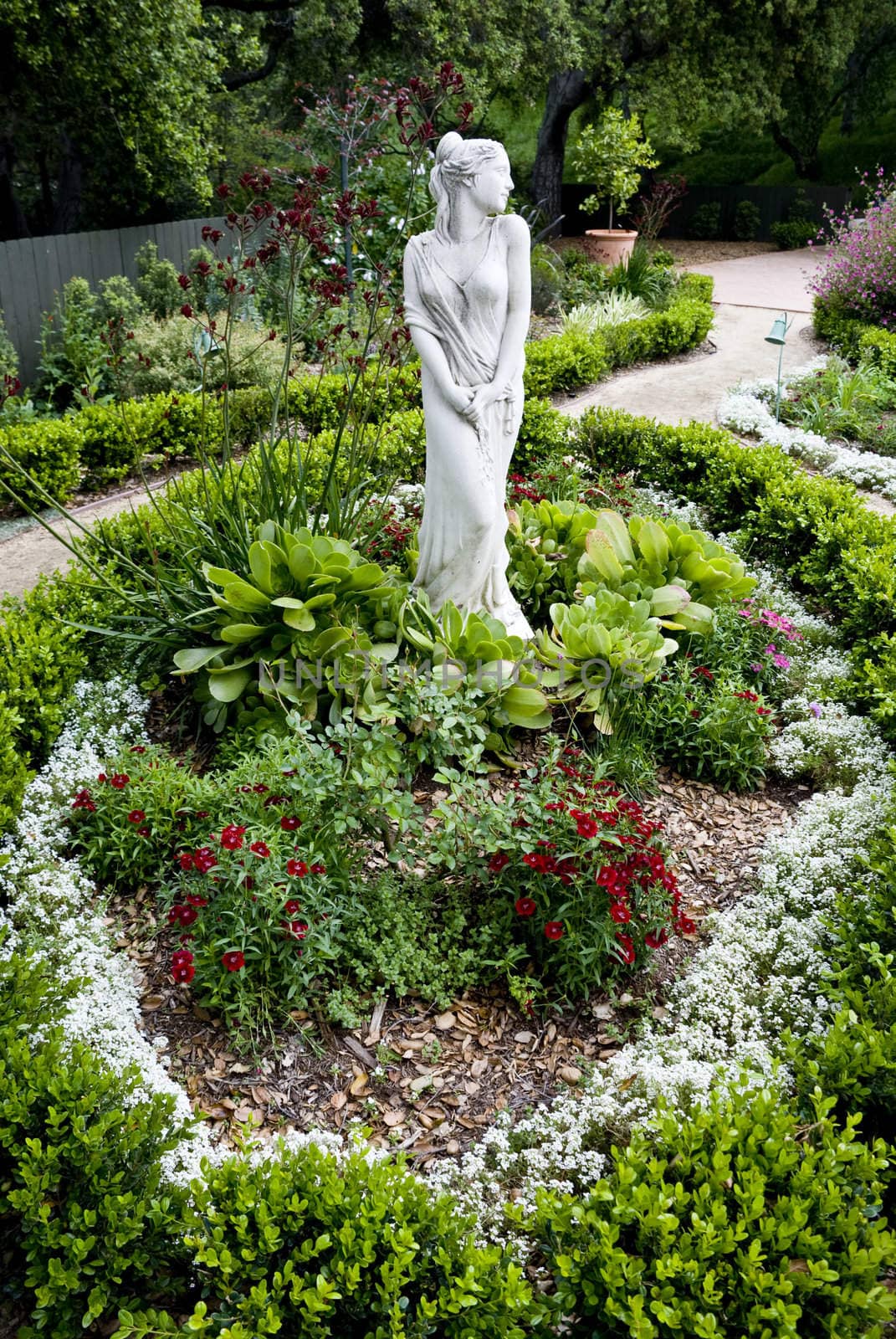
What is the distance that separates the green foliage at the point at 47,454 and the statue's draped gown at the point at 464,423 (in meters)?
4.73

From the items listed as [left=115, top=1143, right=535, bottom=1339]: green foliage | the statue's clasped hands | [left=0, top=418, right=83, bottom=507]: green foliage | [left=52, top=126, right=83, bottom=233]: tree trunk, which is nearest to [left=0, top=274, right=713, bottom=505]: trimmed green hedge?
[left=0, top=418, right=83, bottom=507]: green foliage

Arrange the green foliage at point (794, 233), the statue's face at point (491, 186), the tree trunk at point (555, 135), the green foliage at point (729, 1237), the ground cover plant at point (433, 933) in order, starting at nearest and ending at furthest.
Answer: the green foliage at point (729, 1237) → the ground cover plant at point (433, 933) → the statue's face at point (491, 186) → the tree trunk at point (555, 135) → the green foliage at point (794, 233)

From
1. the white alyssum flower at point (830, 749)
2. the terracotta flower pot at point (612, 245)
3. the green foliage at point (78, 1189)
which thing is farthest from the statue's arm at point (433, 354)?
the terracotta flower pot at point (612, 245)

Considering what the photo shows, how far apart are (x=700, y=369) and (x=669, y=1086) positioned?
11.0 m

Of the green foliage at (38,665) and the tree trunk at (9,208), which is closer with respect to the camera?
the green foliage at (38,665)

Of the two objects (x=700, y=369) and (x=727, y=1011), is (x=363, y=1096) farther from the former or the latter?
(x=700, y=369)

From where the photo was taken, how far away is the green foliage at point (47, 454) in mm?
8023

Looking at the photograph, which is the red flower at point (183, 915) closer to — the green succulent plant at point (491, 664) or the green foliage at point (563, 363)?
the green succulent plant at point (491, 664)

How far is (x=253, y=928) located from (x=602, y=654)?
7.05ft

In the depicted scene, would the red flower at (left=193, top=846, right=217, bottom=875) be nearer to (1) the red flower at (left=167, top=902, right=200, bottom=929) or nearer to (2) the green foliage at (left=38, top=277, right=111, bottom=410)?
(1) the red flower at (left=167, top=902, right=200, bottom=929)

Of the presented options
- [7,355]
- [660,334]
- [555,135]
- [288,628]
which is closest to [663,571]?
[288,628]

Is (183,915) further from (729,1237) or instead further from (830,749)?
(830,749)

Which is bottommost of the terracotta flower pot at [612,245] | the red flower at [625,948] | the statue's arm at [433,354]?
the red flower at [625,948]

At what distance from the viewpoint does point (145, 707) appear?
491cm
